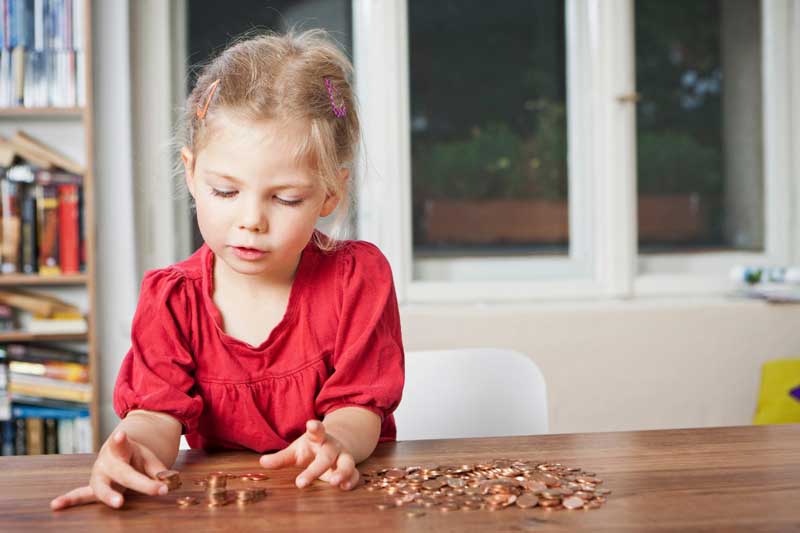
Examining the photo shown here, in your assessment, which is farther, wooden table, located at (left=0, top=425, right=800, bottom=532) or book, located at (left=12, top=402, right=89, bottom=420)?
book, located at (left=12, top=402, right=89, bottom=420)

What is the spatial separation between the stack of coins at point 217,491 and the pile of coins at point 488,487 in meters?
0.14

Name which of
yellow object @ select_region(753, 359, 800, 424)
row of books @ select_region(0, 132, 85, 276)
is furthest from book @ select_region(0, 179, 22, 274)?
yellow object @ select_region(753, 359, 800, 424)

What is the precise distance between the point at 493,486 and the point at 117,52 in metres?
2.42

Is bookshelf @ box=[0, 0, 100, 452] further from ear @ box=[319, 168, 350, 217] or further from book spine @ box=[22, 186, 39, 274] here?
ear @ box=[319, 168, 350, 217]

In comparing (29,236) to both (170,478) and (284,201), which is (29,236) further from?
(170,478)

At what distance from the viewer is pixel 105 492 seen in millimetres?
831

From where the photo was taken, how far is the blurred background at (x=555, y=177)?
2.87 meters

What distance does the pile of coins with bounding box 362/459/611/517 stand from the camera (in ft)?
2.68

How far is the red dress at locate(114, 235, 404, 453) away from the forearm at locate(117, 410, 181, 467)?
33 mm

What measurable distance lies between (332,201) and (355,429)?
0.30 m

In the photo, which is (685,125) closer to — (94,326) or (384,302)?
(94,326)

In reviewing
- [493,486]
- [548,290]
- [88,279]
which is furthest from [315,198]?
[548,290]

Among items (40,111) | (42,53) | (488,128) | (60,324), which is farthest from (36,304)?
(488,128)

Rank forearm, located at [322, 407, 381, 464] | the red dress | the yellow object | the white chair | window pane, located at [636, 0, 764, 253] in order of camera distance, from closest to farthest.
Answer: forearm, located at [322, 407, 381, 464], the red dress, the white chair, the yellow object, window pane, located at [636, 0, 764, 253]
